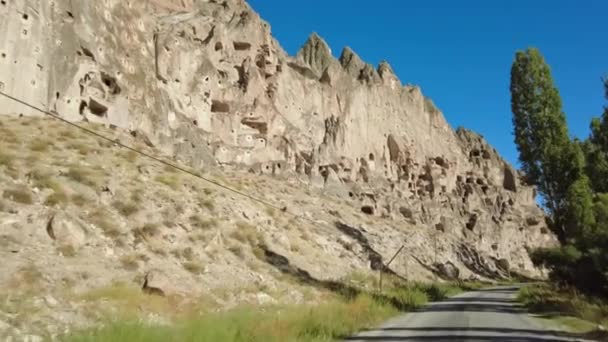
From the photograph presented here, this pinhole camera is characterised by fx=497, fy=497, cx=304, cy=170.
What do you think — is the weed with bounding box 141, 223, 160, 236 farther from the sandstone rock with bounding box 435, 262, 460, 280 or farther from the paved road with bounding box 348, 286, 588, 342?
the sandstone rock with bounding box 435, 262, 460, 280

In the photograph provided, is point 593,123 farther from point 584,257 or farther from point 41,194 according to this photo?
point 41,194

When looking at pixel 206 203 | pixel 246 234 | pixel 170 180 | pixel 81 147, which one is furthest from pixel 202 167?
pixel 81 147

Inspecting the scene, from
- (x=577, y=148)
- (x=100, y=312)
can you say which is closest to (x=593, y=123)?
(x=577, y=148)

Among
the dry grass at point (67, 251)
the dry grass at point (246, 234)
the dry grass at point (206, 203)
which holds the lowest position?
the dry grass at point (67, 251)

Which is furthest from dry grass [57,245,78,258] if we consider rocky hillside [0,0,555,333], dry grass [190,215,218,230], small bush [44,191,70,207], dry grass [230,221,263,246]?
dry grass [230,221,263,246]

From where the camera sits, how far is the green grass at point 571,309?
16.7 m

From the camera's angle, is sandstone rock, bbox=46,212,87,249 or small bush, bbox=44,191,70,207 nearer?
sandstone rock, bbox=46,212,87,249

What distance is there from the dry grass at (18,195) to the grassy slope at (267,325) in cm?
781

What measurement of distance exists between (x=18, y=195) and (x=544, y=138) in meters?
26.9

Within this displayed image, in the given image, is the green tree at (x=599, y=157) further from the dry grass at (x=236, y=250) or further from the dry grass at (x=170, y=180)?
the dry grass at (x=170, y=180)

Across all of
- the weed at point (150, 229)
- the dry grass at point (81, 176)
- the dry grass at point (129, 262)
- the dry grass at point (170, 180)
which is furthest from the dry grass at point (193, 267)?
the dry grass at point (170, 180)

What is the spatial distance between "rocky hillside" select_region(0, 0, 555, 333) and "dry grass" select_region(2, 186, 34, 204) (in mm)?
48

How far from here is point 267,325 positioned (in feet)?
42.7

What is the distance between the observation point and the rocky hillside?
1764 cm
